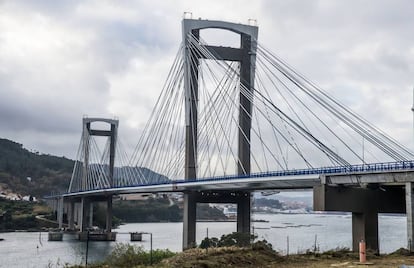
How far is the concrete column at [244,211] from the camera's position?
51.1m

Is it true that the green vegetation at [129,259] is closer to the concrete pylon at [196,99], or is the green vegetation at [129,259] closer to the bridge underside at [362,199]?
the bridge underside at [362,199]

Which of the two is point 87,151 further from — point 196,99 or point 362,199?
point 362,199

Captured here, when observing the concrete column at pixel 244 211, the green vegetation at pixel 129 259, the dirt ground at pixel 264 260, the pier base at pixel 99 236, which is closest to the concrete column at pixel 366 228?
the dirt ground at pixel 264 260

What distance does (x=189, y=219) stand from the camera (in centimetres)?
5000

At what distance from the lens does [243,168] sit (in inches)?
1805

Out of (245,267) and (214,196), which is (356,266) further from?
(214,196)

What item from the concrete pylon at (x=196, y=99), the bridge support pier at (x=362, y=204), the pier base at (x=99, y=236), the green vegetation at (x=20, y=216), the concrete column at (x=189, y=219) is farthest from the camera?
the green vegetation at (x=20, y=216)

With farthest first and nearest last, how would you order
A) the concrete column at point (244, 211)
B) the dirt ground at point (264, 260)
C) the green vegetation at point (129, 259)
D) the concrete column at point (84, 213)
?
the concrete column at point (84, 213) < the concrete column at point (244, 211) < the green vegetation at point (129, 259) < the dirt ground at point (264, 260)

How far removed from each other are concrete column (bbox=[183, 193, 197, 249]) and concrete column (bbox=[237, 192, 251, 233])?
4.38 m

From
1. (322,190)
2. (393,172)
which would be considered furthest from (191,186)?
(393,172)

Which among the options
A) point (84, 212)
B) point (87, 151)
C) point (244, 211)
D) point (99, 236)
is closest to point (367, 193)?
point (244, 211)

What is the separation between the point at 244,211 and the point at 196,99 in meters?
11.4

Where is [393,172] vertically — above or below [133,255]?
above

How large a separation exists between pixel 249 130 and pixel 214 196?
287 inches
